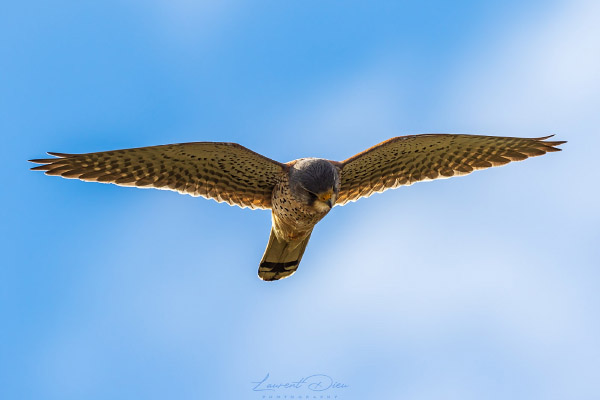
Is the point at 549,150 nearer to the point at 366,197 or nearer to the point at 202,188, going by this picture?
the point at 366,197

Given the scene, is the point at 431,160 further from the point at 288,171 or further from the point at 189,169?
the point at 189,169

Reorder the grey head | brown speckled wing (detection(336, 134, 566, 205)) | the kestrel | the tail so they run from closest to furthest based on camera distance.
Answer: the grey head, the kestrel, brown speckled wing (detection(336, 134, 566, 205)), the tail

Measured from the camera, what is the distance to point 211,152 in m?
8.46

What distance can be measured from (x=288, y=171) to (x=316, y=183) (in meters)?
0.70

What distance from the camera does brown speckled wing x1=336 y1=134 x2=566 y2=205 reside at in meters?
9.12

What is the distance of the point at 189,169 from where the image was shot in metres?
8.78

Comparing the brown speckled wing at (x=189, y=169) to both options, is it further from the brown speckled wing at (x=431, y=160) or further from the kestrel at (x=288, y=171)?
the brown speckled wing at (x=431, y=160)

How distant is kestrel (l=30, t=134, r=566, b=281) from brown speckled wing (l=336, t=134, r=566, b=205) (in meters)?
0.01

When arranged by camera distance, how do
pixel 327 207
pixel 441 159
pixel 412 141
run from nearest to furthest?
pixel 327 207
pixel 412 141
pixel 441 159

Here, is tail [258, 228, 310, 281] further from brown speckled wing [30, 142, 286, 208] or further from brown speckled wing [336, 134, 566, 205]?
brown speckled wing [336, 134, 566, 205]

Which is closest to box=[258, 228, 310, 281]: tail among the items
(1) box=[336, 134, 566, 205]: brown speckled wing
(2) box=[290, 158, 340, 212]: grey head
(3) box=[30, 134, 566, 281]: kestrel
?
(3) box=[30, 134, 566, 281]: kestrel

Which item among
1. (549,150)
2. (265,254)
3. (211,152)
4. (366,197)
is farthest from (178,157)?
(549,150)

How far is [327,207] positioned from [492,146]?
272 centimetres

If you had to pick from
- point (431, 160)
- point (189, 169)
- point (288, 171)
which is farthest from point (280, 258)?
point (431, 160)
